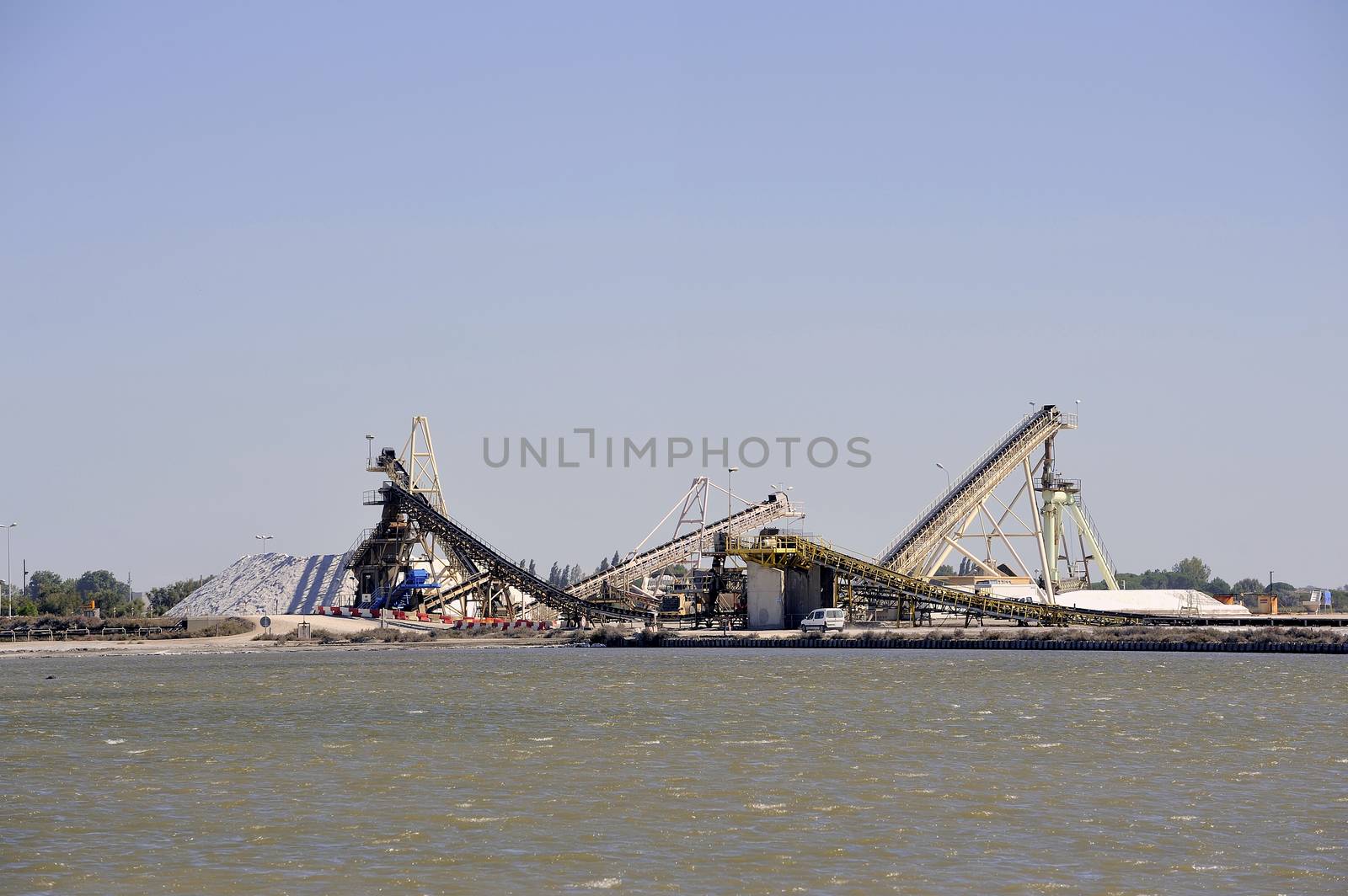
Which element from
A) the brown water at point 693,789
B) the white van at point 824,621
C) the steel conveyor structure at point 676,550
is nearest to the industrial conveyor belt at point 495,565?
the steel conveyor structure at point 676,550

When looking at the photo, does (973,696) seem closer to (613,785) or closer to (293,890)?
(613,785)

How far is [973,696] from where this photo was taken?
45312 millimetres

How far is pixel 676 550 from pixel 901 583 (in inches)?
779

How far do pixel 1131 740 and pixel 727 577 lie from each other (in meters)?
55.0

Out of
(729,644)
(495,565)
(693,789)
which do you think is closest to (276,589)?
(495,565)

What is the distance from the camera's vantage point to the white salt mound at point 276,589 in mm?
122988

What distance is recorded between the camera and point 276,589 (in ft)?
425

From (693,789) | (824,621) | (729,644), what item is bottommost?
(693,789)

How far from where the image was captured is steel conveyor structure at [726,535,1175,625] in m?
80.2

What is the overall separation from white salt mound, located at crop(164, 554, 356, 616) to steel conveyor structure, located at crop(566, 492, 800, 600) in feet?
85.2

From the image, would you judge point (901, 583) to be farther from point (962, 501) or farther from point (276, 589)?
point (276, 589)

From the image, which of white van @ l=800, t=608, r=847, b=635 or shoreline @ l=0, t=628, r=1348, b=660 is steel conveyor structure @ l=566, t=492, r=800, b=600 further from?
white van @ l=800, t=608, r=847, b=635

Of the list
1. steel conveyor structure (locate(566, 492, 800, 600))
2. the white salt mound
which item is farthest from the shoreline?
the white salt mound

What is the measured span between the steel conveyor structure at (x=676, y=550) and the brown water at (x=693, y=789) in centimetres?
4528
